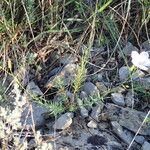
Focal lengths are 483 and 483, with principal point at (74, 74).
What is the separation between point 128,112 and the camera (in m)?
2.12

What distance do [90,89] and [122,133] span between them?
28cm

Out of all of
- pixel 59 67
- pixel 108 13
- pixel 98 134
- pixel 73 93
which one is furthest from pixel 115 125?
pixel 108 13

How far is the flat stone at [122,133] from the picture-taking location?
79.4 inches

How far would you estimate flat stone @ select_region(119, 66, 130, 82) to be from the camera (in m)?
2.27

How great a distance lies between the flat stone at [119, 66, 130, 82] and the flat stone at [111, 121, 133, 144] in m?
0.28

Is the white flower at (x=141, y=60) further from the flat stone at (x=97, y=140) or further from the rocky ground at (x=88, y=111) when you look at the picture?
the flat stone at (x=97, y=140)

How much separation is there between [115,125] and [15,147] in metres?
0.46

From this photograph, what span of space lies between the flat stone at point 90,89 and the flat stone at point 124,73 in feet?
0.52

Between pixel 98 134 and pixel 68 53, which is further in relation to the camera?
pixel 68 53

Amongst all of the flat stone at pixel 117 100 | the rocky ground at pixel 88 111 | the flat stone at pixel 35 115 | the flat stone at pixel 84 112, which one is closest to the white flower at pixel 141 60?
the rocky ground at pixel 88 111

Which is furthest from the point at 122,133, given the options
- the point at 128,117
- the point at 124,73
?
the point at 124,73

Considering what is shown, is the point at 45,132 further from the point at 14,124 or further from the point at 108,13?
the point at 108,13

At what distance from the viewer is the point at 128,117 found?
2094 millimetres

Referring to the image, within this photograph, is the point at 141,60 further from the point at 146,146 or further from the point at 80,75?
the point at 146,146
